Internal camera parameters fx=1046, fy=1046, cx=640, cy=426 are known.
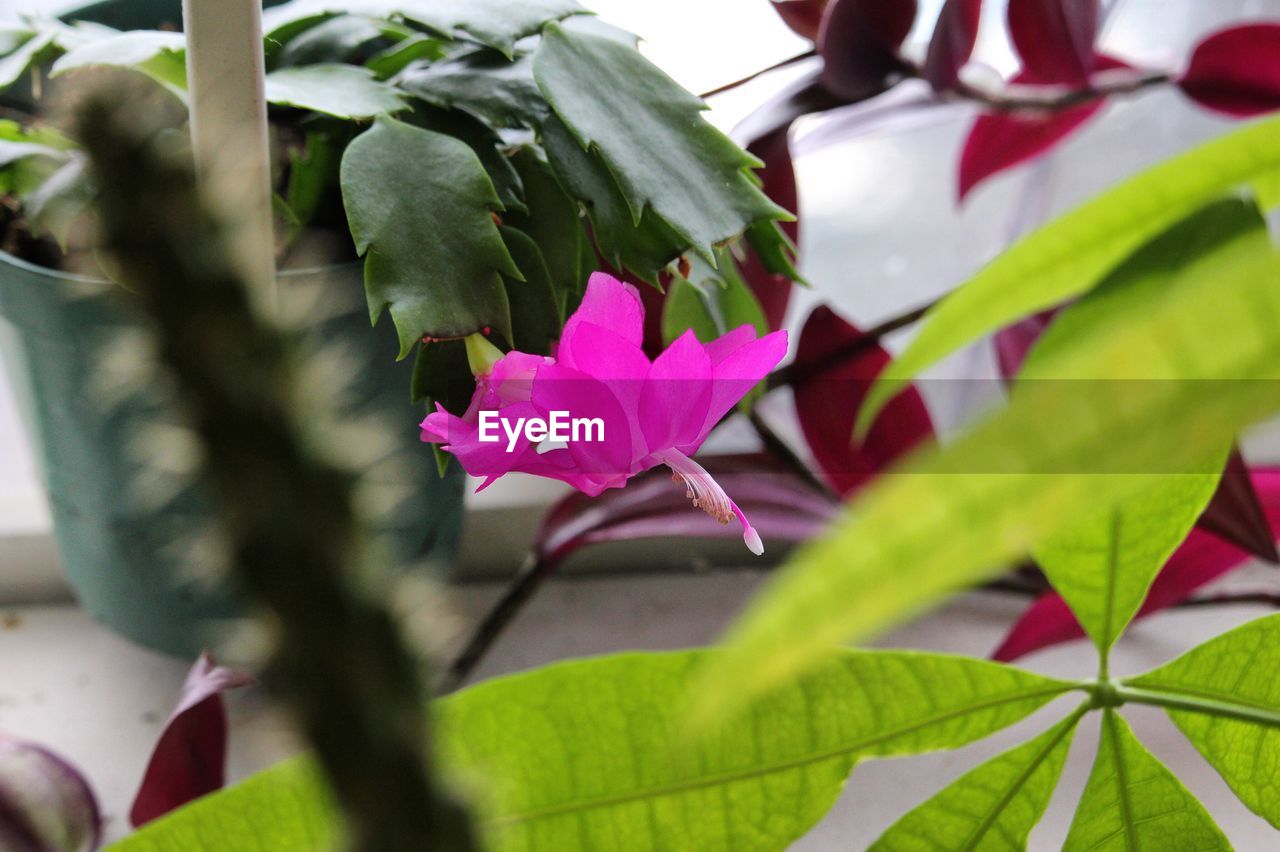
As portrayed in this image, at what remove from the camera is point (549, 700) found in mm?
250

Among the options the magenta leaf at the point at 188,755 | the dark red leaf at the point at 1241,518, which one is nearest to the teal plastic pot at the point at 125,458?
the magenta leaf at the point at 188,755

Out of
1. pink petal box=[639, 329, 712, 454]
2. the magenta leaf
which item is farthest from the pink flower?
the magenta leaf

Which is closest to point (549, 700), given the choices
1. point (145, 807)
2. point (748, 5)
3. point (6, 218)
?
point (145, 807)

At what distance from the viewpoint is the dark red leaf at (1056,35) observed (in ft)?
1.76

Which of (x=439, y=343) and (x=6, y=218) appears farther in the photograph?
(x=6, y=218)

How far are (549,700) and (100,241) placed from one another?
19 cm

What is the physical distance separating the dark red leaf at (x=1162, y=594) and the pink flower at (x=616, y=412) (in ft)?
1.13

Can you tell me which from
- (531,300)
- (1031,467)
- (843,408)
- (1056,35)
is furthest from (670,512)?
(1031,467)

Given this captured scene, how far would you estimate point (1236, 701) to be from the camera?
271 millimetres

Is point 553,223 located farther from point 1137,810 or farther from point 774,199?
point 1137,810

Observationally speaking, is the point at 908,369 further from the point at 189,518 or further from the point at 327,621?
the point at 189,518

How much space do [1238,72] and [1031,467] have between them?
1.85ft

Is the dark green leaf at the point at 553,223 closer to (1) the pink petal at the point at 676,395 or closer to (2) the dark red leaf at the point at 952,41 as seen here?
(1) the pink petal at the point at 676,395

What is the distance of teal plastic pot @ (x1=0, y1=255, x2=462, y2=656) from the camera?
396mm
